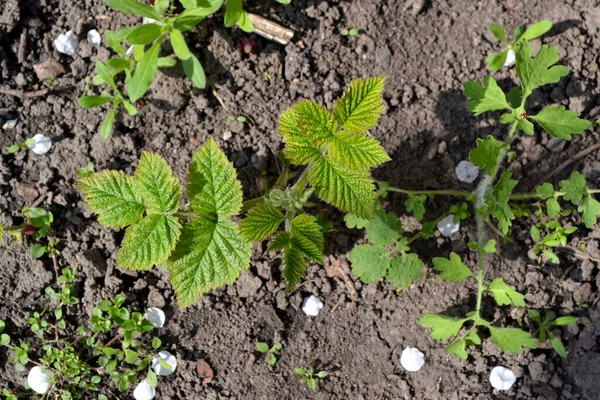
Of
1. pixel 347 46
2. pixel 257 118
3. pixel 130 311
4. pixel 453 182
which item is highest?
pixel 347 46

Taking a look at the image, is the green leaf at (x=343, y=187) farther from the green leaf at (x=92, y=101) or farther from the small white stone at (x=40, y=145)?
the small white stone at (x=40, y=145)

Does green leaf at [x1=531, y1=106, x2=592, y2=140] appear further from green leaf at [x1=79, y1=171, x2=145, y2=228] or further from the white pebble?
green leaf at [x1=79, y1=171, x2=145, y2=228]

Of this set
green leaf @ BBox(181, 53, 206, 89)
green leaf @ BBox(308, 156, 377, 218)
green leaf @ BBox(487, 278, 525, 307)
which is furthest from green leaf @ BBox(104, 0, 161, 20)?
green leaf @ BBox(487, 278, 525, 307)

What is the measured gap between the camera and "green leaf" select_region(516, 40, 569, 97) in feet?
8.21

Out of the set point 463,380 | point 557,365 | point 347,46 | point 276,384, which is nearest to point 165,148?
point 347,46

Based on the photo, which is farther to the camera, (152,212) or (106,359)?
(106,359)

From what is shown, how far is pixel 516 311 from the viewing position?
2.98 meters

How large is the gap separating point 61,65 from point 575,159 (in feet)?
9.03

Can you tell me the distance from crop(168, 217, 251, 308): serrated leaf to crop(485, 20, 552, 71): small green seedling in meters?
1.63

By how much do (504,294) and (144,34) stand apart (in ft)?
6.73

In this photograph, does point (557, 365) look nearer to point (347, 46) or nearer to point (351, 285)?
point (351, 285)

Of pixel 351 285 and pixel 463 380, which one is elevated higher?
pixel 351 285

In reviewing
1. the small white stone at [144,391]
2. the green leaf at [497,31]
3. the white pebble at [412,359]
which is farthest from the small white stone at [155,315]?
the green leaf at [497,31]

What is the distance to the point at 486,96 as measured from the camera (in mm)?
2615
